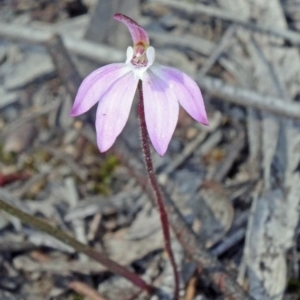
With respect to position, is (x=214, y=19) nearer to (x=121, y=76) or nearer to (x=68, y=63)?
(x=68, y=63)

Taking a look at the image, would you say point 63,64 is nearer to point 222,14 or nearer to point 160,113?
point 222,14

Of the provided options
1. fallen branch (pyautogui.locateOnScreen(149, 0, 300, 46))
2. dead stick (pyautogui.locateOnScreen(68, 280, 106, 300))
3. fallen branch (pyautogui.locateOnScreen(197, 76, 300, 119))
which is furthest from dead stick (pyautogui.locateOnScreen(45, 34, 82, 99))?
dead stick (pyautogui.locateOnScreen(68, 280, 106, 300))

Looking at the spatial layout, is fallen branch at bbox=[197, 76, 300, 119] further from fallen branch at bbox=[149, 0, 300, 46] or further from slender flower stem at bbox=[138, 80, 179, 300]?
slender flower stem at bbox=[138, 80, 179, 300]

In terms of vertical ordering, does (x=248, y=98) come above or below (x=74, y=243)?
above

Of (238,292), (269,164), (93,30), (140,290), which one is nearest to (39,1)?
(93,30)

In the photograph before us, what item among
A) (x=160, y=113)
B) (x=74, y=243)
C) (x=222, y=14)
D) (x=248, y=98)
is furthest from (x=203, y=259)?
(x=222, y=14)

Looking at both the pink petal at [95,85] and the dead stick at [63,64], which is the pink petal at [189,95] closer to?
the pink petal at [95,85]
